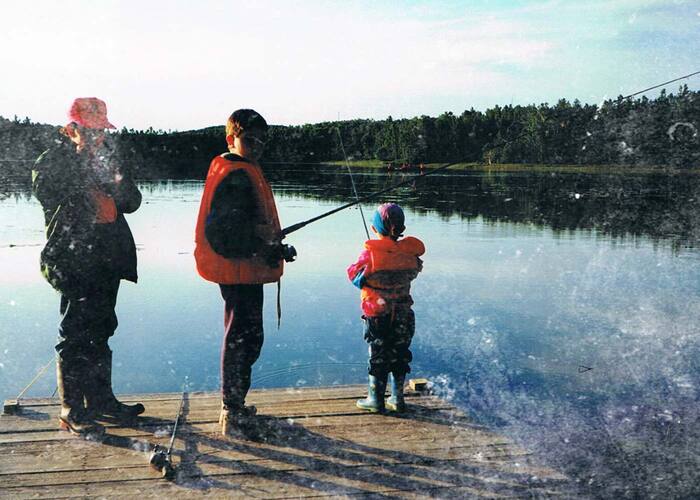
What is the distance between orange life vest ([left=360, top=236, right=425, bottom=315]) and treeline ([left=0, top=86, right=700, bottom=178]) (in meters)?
36.5

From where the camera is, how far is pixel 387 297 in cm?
393

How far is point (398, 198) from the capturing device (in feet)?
102

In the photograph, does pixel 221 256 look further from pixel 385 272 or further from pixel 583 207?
pixel 583 207

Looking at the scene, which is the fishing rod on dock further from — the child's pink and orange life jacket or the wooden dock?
the child's pink and orange life jacket

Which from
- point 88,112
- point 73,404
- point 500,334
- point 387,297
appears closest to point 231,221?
point 88,112

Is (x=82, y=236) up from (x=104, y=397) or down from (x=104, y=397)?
up

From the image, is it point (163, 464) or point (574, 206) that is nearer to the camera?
point (163, 464)

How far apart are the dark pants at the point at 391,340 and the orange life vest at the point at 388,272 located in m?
0.07

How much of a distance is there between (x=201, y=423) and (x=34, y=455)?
2.91 feet

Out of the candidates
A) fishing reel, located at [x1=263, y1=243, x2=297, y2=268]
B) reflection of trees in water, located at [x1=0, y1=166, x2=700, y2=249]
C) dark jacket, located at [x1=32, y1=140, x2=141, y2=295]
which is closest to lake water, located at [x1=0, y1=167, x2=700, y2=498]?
fishing reel, located at [x1=263, y1=243, x2=297, y2=268]

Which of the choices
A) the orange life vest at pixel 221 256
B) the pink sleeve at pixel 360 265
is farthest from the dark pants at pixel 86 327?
the pink sleeve at pixel 360 265

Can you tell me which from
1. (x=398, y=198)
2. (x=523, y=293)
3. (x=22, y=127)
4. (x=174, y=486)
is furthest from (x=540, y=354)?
(x=22, y=127)

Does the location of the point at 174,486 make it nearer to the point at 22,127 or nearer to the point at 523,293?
the point at 523,293

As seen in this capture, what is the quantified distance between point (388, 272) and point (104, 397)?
1857mm
